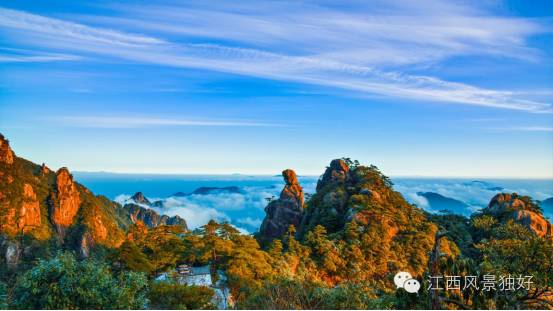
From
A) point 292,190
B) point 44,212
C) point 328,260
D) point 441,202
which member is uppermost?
point 292,190

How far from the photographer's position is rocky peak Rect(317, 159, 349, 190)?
3347 centimetres

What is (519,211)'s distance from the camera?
99.6 feet

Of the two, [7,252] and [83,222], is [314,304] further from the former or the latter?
[83,222]

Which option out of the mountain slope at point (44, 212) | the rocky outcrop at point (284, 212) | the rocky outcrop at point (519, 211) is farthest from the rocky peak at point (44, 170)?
the rocky outcrop at point (519, 211)

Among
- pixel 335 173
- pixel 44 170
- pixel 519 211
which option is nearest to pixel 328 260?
pixel 335 173

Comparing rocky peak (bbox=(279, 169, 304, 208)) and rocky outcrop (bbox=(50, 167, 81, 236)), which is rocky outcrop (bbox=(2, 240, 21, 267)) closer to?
rocky outcrop (bbox=(50, 167, 81, 236))

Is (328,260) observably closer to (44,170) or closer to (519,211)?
(519,211)

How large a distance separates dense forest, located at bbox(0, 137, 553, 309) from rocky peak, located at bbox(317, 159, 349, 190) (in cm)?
12

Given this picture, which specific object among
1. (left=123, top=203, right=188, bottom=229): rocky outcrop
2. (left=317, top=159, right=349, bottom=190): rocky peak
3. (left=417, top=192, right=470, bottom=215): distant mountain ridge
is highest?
(left=317, top=159, right=349, bottom=190): rocky peak

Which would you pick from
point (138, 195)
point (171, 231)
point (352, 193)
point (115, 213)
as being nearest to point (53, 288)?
point (171, 231)

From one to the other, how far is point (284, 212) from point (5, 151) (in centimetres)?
8473

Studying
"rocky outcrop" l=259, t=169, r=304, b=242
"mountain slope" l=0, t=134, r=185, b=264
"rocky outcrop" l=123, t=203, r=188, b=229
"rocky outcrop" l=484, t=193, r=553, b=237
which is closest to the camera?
"rocky outcrop" l=484, t=193, r=553, b=237

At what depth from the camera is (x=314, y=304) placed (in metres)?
11.5

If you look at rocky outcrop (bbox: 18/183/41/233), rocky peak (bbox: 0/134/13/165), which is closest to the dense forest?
rocky outcrop (bbox: 18/183/41/233)
